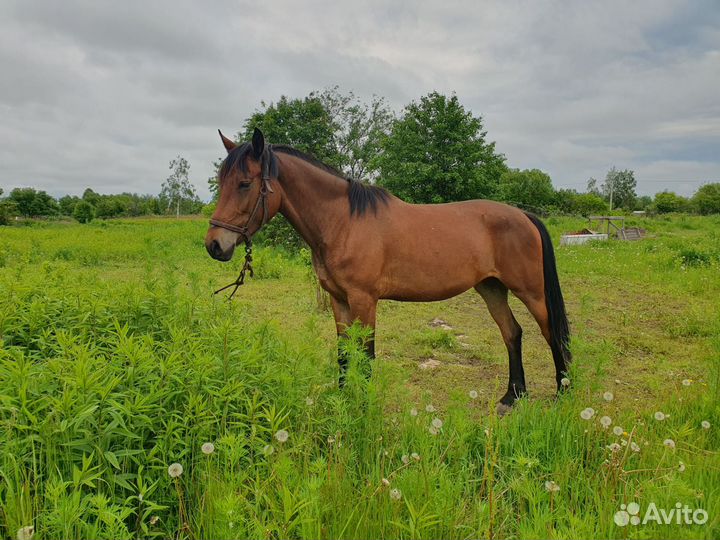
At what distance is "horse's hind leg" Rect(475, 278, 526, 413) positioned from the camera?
14.8 feet

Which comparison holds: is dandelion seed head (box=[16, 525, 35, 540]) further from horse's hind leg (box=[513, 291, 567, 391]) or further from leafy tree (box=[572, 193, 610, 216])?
leafy tree (box=[572, 193, 610, 216])

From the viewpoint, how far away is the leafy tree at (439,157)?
1814cm

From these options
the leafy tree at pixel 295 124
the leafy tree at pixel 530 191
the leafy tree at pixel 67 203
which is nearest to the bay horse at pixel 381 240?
the leafy tree at pixel 295 124

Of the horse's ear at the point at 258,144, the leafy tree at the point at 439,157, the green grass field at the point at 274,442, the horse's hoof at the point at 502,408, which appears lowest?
the horse's hoof at the point at 502,408

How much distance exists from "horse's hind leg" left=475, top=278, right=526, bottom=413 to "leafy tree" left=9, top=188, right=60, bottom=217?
76.0m

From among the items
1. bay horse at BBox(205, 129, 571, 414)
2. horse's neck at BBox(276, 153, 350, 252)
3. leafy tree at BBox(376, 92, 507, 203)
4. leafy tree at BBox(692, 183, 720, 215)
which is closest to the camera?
bay horse at BBox(205, 129, 571, 414)

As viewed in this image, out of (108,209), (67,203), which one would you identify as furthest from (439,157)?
(67,203)

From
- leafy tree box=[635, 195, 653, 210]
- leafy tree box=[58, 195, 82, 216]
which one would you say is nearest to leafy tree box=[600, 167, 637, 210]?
leafy tree box=[635, 195, 653, 210]

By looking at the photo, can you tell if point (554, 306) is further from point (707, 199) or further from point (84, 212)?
point (707, 199)

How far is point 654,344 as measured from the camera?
5941mm

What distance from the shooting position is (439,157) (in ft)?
61.6

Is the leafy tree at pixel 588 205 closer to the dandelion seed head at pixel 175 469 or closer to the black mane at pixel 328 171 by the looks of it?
the black mane at pixel 328 171

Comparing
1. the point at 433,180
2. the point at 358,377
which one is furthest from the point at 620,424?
the point at 433,180

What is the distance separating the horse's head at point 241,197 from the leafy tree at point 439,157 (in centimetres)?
1478
